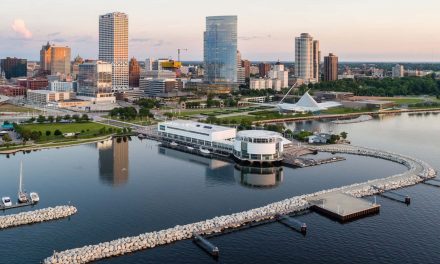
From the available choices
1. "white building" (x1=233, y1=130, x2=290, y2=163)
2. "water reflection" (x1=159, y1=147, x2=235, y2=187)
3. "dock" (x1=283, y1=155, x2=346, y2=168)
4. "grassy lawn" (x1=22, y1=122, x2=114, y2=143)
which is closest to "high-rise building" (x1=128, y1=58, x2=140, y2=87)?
"grassy lawn" (x1=22, y1=122, x2=114, y2=143)

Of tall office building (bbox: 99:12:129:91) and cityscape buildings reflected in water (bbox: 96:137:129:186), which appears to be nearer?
cityscape buildings reflected in water (bbox: 96:137:129:186)

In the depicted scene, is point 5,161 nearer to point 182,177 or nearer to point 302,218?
point 182,177

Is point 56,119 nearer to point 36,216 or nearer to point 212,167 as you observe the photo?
point 212,167

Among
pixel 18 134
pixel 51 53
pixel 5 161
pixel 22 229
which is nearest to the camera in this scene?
pixel 22 229

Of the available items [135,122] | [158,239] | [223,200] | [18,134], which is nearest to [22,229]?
[158,239]

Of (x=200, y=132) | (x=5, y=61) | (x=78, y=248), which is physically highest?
(x=5, y=61)

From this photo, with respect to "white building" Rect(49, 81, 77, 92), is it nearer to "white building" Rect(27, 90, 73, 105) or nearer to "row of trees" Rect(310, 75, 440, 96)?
"white building" Rect(27, 90, 73, 105)
